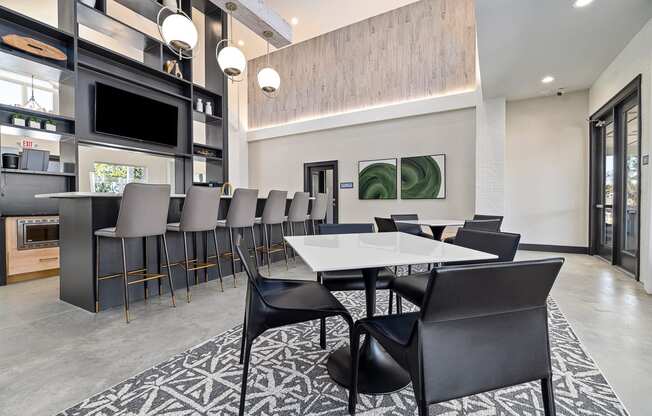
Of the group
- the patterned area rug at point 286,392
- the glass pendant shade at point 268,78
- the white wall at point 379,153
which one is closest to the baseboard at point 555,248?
the white wall at point 379,153

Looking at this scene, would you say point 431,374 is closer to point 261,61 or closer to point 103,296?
point 103,296

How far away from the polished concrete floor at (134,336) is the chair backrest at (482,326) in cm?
94

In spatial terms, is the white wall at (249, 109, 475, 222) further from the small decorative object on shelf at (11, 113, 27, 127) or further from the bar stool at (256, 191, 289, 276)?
the small decorative object on shelf at (11, 113, 27, 127)

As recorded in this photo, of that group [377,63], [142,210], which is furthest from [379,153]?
[142,210]

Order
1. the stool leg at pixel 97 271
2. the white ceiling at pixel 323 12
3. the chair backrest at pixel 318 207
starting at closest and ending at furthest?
1. the stool leg at pixel 97 271
2. the chair backrest at pixel 318 207
3. the white ceiling at pixel 323 12

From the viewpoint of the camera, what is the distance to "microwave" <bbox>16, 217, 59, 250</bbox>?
378 centimetres

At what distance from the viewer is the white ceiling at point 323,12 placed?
19.4ft

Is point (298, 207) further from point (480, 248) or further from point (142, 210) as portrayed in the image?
point (480, 248)

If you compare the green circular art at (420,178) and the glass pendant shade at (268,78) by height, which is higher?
the glass pendant shade at (268,78)

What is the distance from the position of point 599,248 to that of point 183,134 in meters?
7.24

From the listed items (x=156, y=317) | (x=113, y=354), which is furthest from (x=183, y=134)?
(x=113, y=354)

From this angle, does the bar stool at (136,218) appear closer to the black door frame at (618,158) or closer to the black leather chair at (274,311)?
the black leather chair at (274,311)

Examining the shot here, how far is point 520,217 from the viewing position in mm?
5855

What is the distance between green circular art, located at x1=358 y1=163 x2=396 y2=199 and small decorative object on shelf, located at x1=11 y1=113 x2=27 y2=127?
553 cm
